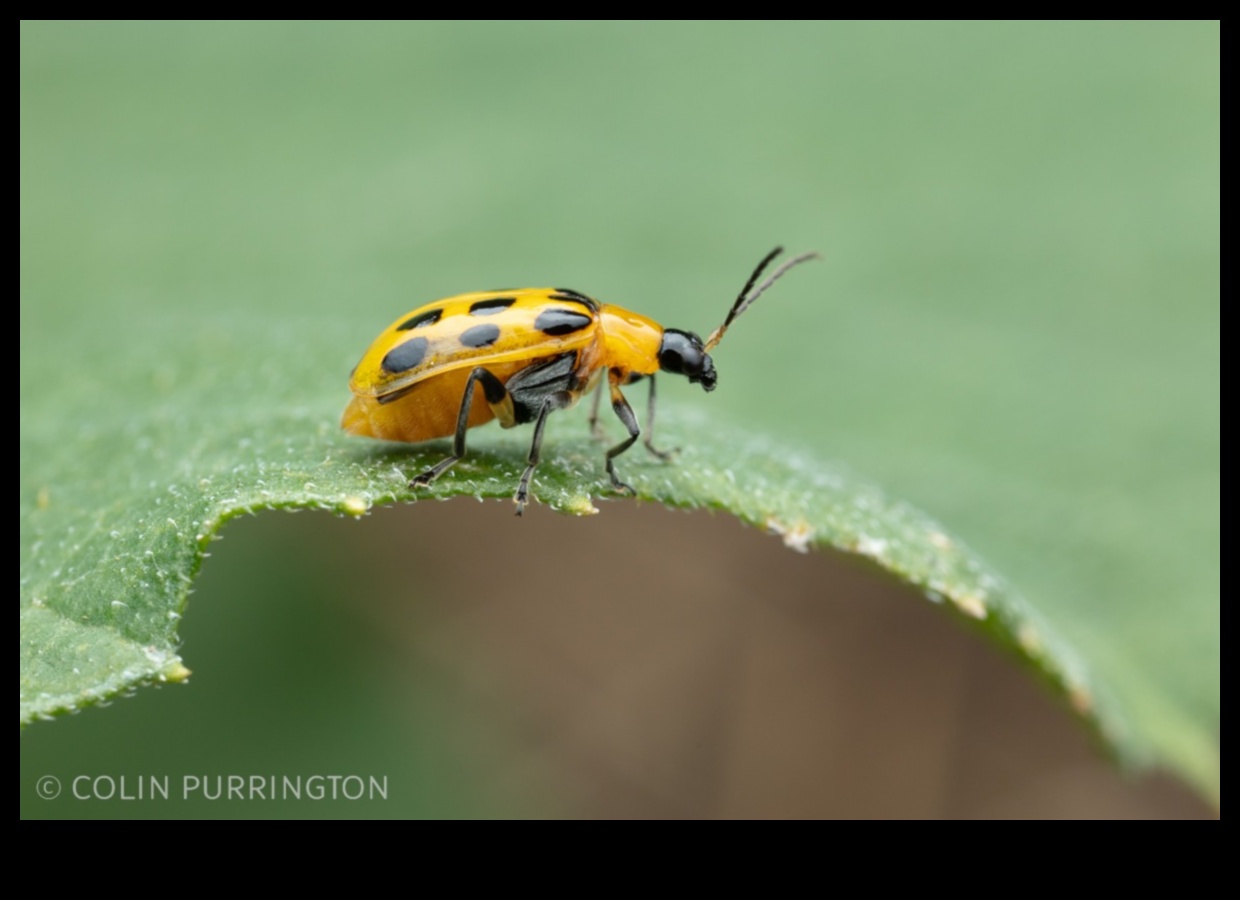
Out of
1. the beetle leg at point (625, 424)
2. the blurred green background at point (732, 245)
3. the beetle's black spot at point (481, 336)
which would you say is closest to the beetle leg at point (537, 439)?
the beetle leg at point (625, 424)

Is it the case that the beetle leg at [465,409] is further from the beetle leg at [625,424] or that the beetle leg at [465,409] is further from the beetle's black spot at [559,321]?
the beetle leg at [625,424]

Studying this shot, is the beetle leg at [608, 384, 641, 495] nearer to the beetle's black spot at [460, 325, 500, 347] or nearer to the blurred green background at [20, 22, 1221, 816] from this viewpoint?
the beetle's black spot at [460, 325, 500, 347]

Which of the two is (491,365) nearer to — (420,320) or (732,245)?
(420,320)

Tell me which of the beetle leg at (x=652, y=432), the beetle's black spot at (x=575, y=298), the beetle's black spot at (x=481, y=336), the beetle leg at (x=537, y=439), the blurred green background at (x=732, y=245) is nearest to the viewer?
the beetle leg at (x=537, y=439)

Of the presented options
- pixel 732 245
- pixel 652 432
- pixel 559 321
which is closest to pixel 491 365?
pixel 559 321

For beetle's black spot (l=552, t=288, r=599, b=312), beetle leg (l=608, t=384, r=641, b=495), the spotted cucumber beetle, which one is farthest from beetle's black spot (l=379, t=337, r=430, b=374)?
beetle leg (l=608, t=384, r=641, b=495)
